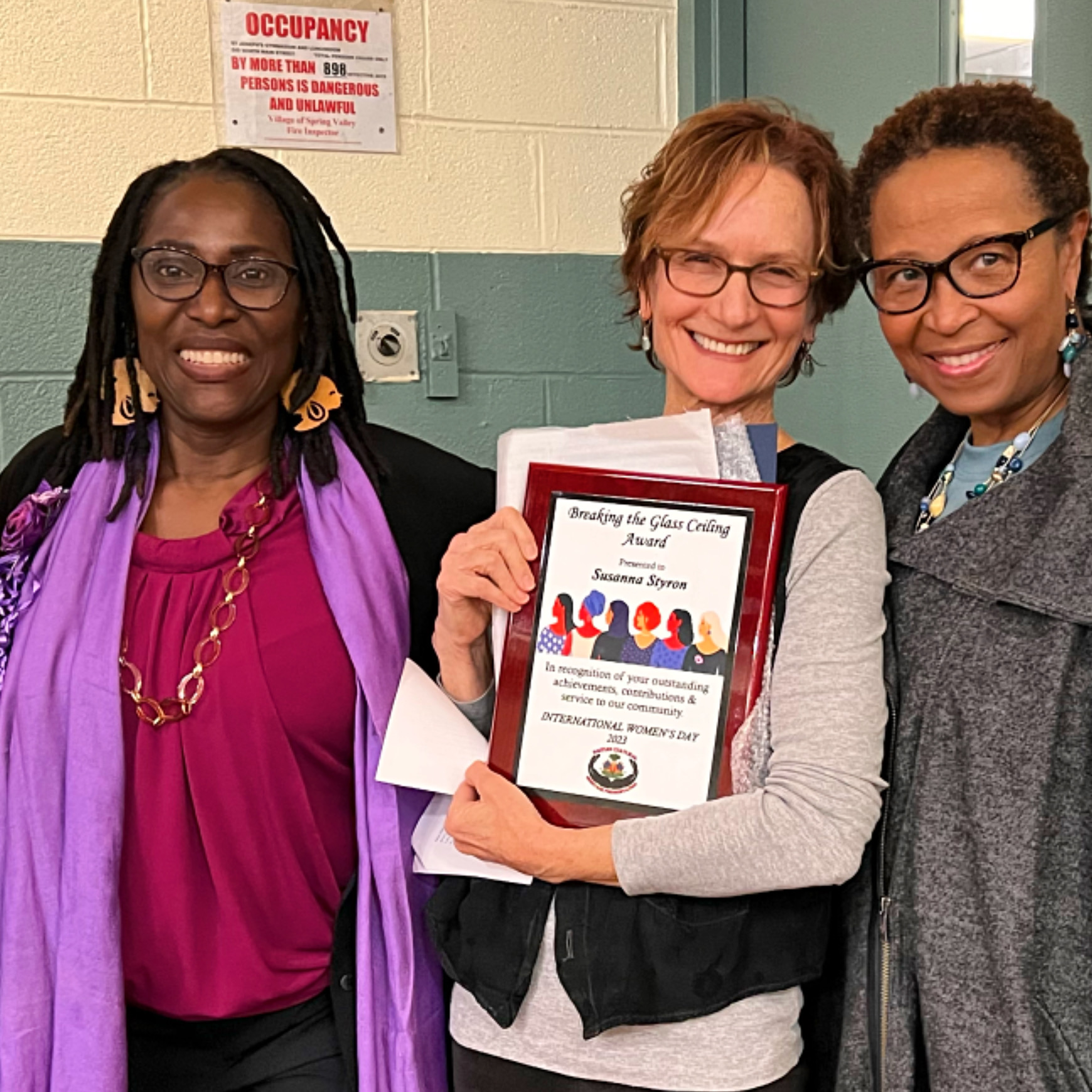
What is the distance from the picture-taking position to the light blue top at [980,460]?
3.77 ft

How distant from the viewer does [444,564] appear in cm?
122

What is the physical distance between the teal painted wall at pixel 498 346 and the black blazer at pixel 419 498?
710mm

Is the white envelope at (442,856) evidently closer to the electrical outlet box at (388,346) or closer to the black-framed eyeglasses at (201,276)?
the black-framed eyeglasses at (201,276)

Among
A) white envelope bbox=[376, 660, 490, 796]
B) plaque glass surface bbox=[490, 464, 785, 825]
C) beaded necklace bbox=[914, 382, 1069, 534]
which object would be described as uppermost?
beaded necklace bbox=[914, 382, 1069, 534]

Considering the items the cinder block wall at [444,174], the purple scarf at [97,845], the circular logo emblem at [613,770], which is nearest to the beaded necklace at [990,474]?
the circular logo emblem at [613,770]

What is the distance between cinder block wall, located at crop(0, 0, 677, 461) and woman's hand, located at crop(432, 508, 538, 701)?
45.9 inches

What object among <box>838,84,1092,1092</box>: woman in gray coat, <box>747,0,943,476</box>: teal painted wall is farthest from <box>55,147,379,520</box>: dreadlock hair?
<box>747,0,943,476</box>: teal painted wall

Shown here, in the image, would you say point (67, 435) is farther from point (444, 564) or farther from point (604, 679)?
point (604, 679)

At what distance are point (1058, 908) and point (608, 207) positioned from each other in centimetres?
176

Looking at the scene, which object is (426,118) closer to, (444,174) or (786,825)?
(444,174)

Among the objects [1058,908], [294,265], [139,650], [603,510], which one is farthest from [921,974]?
[294,265]

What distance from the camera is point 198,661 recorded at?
4.37 feet

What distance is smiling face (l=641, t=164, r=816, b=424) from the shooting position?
1179mm

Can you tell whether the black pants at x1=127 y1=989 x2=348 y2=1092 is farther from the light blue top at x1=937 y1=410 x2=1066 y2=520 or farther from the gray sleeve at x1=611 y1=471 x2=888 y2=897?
the light blue top at x1=937 y1=410 x2=1066 y2=520
